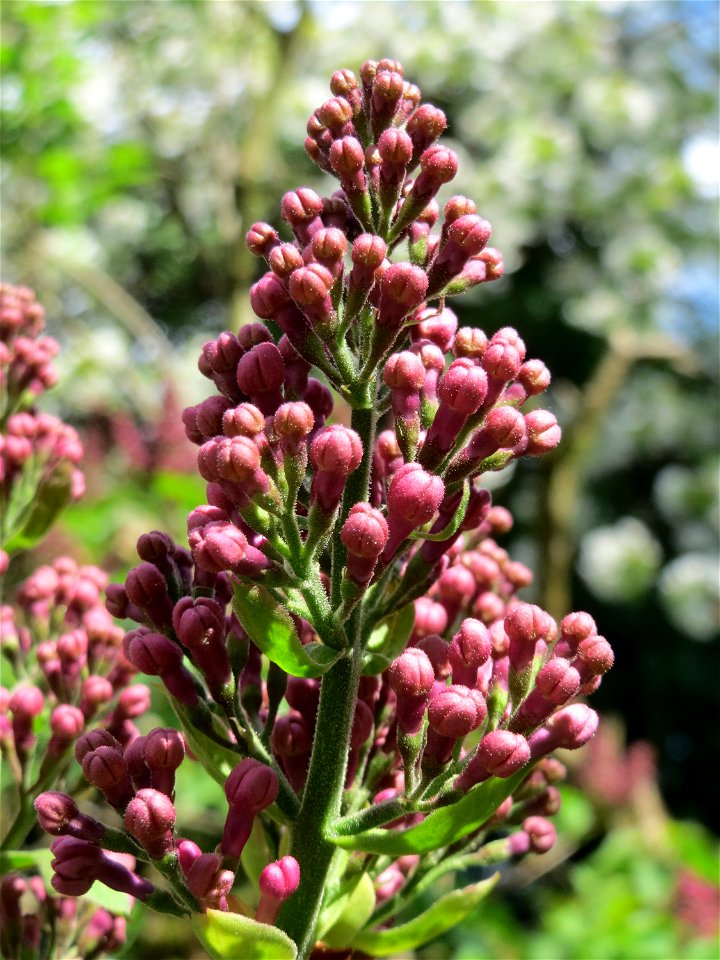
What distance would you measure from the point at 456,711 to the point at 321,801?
22 centimetres

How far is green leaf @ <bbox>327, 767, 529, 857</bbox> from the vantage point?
112 centimetres

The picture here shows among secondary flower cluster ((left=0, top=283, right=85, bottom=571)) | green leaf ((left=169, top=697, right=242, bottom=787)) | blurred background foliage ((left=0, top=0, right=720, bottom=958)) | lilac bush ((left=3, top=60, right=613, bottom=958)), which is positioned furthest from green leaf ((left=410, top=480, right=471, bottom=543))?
blurred background foliage ((left=0, top=0, right=720, bottom=958))

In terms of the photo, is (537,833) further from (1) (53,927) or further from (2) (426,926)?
(1) (53,927)

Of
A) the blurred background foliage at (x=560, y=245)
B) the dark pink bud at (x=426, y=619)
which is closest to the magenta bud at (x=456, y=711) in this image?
the dark pink bud at (x=426, y=619)

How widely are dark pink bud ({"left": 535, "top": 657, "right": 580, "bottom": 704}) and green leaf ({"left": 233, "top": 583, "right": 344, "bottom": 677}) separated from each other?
25 cm

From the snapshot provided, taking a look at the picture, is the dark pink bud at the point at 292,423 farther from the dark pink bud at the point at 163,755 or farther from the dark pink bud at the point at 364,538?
the dark pink bud at the point at 163,755

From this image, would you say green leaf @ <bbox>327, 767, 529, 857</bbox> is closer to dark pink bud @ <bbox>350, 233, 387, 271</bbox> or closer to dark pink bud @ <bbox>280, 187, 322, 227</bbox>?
dark pink bud @ <bbox>350, 233, 387, 271</bbox>

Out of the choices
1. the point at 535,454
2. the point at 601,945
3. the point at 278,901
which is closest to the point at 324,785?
the point at 278,901

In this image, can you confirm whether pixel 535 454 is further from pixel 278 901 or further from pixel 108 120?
pixel 108 120

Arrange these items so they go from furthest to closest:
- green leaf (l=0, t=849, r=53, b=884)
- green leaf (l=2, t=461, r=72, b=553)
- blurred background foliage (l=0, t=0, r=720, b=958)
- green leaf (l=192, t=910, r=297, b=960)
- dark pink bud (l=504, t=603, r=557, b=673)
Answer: blurred background foliage (l=0, t=0, r=720, b=958), green leaf (l=2, t=461, r=72, b=553), green leaf (l=0, t=849, r=53, b=884), dark pink bud (l=504, t=603, r=557, b=673), green leaf (l=192, t=910, r=297, b=960)

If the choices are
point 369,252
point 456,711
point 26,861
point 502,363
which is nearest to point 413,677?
point 456,711

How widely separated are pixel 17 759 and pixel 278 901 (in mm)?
617

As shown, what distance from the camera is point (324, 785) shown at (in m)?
1.22

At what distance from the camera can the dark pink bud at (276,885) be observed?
3.75 ft
